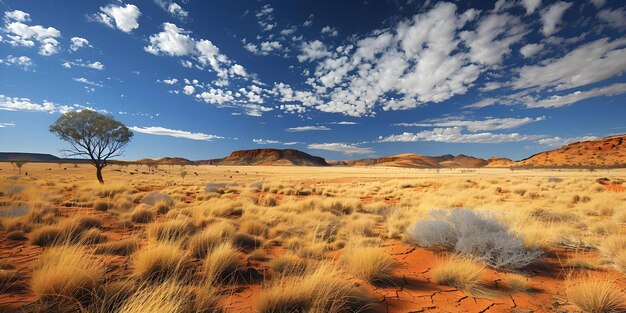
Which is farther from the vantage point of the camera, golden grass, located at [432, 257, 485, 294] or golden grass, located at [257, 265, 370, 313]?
golden grass, located at [432, 257, 485, 294]

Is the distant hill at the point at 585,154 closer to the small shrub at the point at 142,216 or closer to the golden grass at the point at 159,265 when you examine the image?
the small shrub at the point at 142,216

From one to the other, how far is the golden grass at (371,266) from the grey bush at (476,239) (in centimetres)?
181

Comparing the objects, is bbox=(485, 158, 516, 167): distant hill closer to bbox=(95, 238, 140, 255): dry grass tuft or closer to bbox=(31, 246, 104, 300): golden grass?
bbox=(95, 238, 140, 255): dry grass tuft

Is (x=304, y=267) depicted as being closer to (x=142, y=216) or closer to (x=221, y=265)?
(x=221, y=265)

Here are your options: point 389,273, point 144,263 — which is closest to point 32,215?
point 144,263

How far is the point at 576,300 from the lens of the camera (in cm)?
359

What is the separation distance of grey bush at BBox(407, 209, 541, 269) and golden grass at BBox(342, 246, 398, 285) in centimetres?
181

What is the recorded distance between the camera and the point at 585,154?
9631 centimetres

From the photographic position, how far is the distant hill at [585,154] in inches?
3329

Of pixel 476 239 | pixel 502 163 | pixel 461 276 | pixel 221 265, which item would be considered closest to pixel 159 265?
pixel 221 265

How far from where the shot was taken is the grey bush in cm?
502

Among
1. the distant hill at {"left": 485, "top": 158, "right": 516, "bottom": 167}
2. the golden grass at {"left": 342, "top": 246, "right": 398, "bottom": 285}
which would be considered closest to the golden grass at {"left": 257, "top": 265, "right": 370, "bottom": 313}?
the golden grass at {"left": 342, "top": 246, "right": 398, "bottom": 285}

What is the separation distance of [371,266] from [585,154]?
13268 cm

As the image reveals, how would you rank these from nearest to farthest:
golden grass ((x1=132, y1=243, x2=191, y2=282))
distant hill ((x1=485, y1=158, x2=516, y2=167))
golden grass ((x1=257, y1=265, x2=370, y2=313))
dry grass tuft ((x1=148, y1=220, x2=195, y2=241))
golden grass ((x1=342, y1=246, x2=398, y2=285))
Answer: golden grass ((x1=257, y1=265, x2=370, y2=313))
golden grass ((x1=132, y1=243, x2=191, y2=282))
golden grass ((x1=342, y1=246, x2=398, y2=285))
dry grass tuft ((x1=148, y1=220, x2=195, y2=241))
distant hill ((x1=485, y1=158, x2=516, y2=167))
